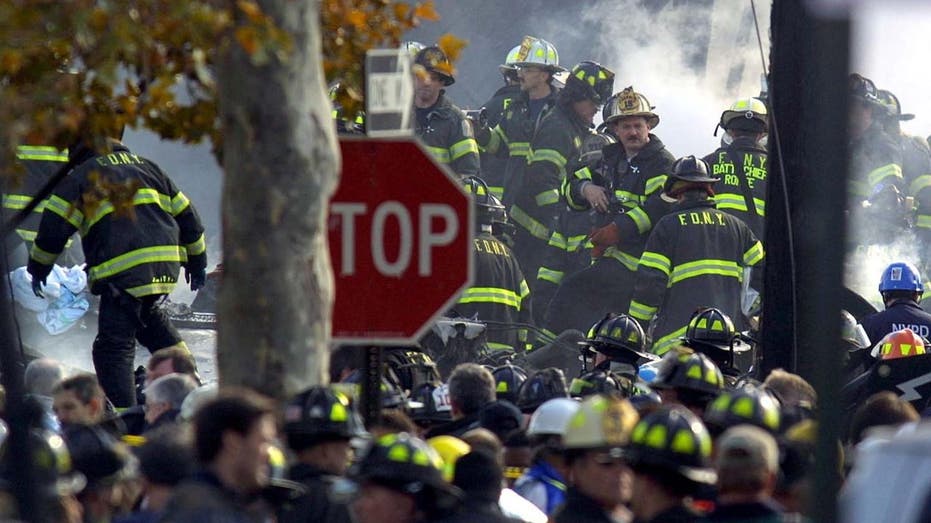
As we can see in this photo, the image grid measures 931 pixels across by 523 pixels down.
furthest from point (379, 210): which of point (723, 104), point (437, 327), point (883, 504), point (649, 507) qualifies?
point (723, 104)

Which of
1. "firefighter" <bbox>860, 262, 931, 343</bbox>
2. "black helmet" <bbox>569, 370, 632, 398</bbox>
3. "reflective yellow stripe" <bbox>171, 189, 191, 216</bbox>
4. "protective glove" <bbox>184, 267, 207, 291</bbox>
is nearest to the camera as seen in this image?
"black helmet" <bbox>569, 370, 632, 398</bbox>

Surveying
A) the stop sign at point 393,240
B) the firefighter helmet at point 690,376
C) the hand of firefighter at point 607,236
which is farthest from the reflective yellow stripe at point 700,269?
the stop sign at point 393,240

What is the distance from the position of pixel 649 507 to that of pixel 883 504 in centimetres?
97

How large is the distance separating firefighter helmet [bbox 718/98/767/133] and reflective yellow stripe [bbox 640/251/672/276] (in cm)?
182

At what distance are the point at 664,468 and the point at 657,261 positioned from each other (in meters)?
7.66

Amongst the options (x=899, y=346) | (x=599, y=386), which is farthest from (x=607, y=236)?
(x=599, y=386)

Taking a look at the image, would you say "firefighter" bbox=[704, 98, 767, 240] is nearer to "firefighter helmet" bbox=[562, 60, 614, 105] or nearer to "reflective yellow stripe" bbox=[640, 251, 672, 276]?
"reflective yellow stripe" bbox=[640, 251, 672, 276]

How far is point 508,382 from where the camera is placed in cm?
977

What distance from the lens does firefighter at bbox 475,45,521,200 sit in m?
16.8

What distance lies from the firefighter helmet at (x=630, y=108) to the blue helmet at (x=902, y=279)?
2789 mm

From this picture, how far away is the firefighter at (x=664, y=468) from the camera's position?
5.32 meters

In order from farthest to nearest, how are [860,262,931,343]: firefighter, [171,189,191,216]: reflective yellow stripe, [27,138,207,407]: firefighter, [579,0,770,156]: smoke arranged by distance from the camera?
[579,0,770,156]: smoke
[860,262,931,343]: firefighter
[171,189,191,216]: reflective yellow stripe
[27,138,207,407]: firefighter

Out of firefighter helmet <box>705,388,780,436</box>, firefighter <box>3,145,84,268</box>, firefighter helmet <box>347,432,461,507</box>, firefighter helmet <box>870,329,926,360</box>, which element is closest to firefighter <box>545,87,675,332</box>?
firefighter helmet <box>870,329,926,360</box>

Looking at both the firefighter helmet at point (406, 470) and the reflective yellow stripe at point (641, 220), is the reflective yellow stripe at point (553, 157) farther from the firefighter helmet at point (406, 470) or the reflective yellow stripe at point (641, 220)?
the firefighter helmet at point (406, 470)
